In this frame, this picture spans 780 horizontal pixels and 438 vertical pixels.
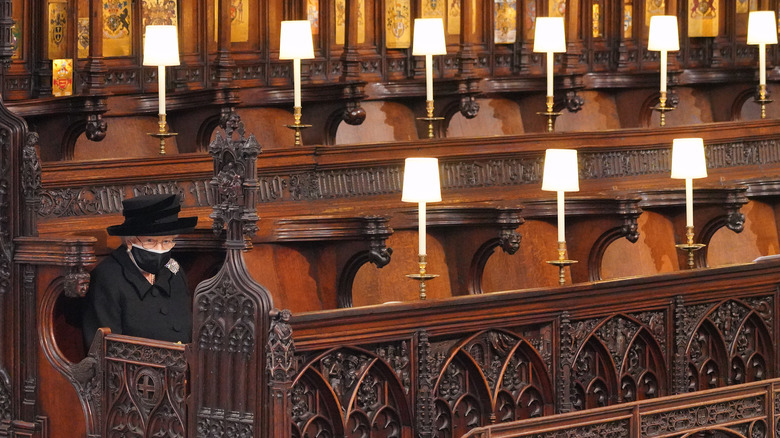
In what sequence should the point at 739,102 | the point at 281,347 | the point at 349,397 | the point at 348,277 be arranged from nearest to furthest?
the point at 281,347, the point at 349,397, the point at 348,277, the point at 739,102

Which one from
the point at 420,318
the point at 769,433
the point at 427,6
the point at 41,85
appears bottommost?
the point at 769,433

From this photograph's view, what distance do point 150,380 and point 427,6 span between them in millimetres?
5727

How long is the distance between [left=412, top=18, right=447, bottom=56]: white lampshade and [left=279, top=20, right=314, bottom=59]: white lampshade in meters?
0.87

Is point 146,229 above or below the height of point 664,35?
below

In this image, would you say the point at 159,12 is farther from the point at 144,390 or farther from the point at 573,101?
the point at 144,390

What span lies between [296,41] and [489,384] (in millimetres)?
3339

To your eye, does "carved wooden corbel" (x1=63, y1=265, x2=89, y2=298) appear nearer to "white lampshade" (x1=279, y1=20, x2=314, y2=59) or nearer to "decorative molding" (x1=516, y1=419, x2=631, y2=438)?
"decorative molding" (x1=516, y1=419, x2=631, y2=438)

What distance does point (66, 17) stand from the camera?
9.38 m

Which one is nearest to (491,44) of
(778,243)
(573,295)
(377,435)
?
(778,243)

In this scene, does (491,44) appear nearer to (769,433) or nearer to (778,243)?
(778,243)

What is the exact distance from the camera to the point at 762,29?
11680 millimetres

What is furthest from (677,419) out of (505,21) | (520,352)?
(505,21)

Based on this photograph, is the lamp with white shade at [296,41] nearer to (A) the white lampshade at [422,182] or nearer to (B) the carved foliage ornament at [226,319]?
(A) the white lampshade at [422,182]

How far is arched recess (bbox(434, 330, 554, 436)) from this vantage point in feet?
22.0
